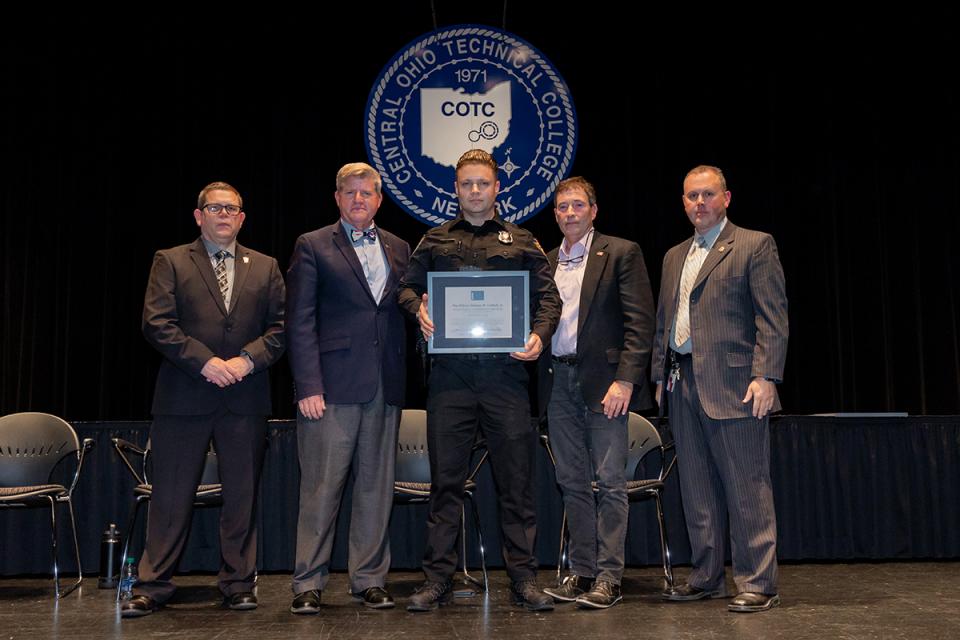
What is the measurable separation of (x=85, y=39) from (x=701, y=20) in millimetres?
4492

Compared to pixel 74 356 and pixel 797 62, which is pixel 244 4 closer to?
pixel 74 356

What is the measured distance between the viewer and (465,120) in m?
6.31

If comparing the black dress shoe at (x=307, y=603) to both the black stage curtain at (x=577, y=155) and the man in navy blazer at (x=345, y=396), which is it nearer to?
the man in navy blazer at (x=345, y=396)

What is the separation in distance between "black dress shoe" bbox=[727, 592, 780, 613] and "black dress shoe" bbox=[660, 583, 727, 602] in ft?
0.74

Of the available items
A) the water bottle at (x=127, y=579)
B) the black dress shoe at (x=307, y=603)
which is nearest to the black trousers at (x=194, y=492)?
the black dress shoe at (x=307, y=603)

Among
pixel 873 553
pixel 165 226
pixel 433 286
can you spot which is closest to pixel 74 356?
pixel 165 226

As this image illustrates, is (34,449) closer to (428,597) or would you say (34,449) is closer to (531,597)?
(428,597)

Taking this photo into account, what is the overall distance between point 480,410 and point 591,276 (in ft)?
2.63

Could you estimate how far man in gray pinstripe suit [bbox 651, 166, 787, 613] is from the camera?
12.6ft

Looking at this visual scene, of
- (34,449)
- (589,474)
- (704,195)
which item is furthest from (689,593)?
(34,449)

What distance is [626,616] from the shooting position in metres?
3.65

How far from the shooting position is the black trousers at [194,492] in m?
3.87

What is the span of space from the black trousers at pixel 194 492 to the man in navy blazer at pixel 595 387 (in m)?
1.33

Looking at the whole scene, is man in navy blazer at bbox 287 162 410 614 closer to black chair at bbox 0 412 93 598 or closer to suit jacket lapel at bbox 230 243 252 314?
suit jacket lapel at bbox 230 243 252 314
